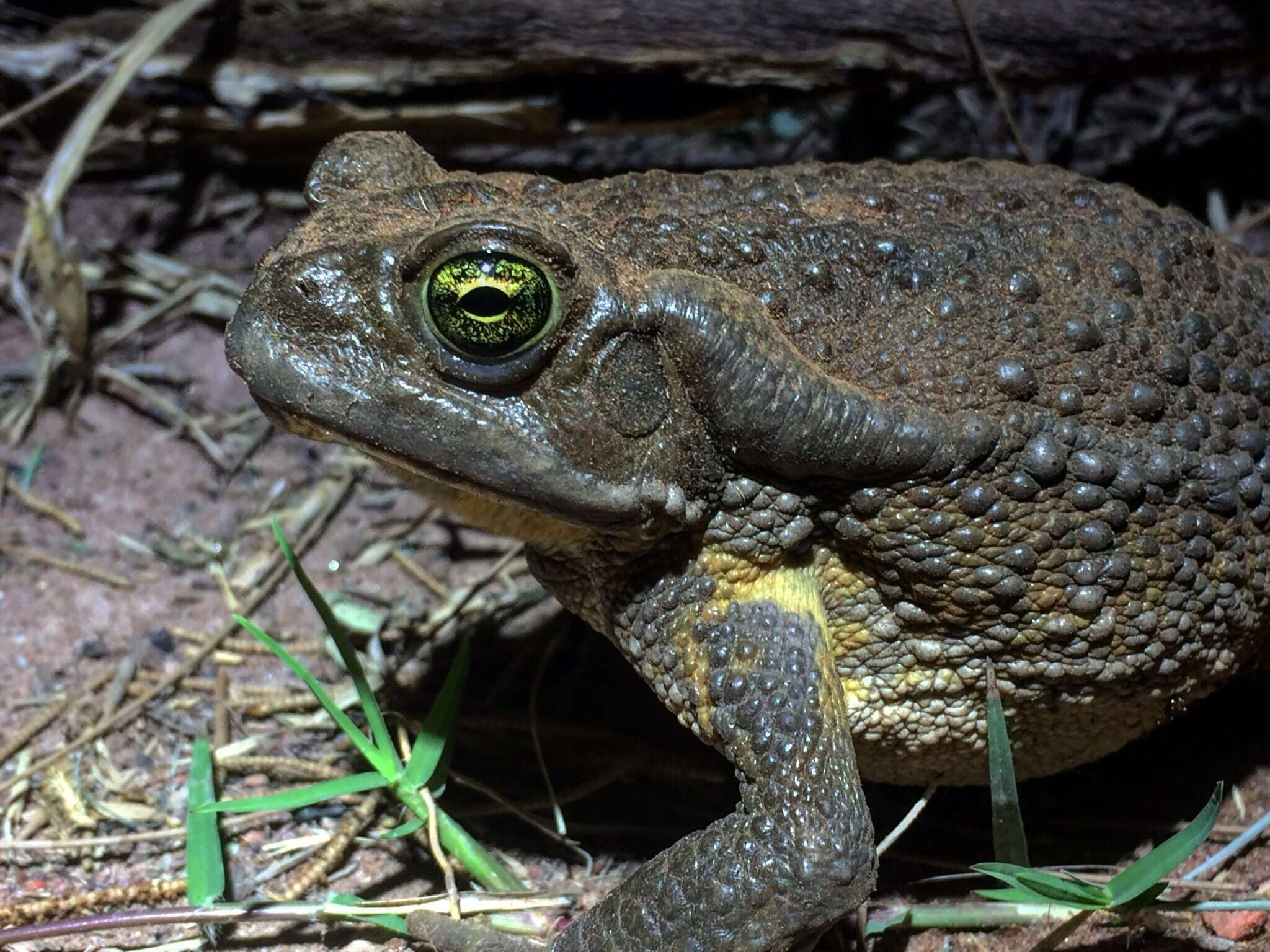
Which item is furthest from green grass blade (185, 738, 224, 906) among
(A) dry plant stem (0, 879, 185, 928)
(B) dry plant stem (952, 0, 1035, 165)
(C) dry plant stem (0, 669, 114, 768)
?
(B) dry plant stem (952, 0, 1035, 165)

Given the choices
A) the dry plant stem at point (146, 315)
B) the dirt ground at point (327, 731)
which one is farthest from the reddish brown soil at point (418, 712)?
the dry plant stem at point (146, 315)

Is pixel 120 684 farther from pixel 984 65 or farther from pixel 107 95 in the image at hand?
pixel 984 65

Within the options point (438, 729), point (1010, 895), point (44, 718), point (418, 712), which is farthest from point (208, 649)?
point (1010, 895)

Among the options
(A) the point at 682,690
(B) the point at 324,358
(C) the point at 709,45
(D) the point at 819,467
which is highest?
(C) the point at 709,45

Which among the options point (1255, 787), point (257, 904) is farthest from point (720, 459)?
point (1255, 787)

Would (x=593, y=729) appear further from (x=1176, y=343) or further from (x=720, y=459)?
(x=1176, y=343)
